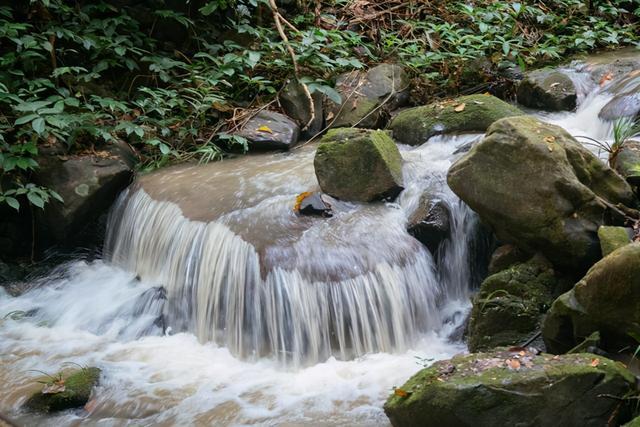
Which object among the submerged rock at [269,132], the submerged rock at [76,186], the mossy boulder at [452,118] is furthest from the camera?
the submerged rock at [269,132]

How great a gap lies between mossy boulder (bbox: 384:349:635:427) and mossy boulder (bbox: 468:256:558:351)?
0.87m

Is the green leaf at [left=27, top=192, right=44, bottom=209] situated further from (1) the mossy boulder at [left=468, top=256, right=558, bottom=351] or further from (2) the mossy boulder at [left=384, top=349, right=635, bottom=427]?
(2) the mossy boulder at [left=384, top=349, right=635, bottom=427]

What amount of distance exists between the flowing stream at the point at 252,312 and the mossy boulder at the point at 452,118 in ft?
1.93

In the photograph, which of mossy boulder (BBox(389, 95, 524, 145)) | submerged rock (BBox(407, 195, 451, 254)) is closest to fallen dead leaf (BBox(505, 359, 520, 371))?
submerged rock (BBox(407, 195, 451, 254))

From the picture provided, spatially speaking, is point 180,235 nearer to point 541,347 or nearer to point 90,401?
point 90,401

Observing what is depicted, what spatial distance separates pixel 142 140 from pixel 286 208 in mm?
1957

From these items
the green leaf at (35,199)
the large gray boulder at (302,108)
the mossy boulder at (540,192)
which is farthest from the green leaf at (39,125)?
the mossy boulder at (540,192)

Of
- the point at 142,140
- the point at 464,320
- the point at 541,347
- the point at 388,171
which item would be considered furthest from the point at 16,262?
the point at 541,347

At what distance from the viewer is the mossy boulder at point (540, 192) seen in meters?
3.81

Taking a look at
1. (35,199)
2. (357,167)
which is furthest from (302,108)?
(35,199)

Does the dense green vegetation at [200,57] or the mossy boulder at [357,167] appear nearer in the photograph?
the mossy boulder at [357,167]

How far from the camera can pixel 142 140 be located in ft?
20.1

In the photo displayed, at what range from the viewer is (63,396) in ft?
12.0

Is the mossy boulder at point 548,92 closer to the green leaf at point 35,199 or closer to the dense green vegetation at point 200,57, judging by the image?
the dense green vegetation at point 200,57
